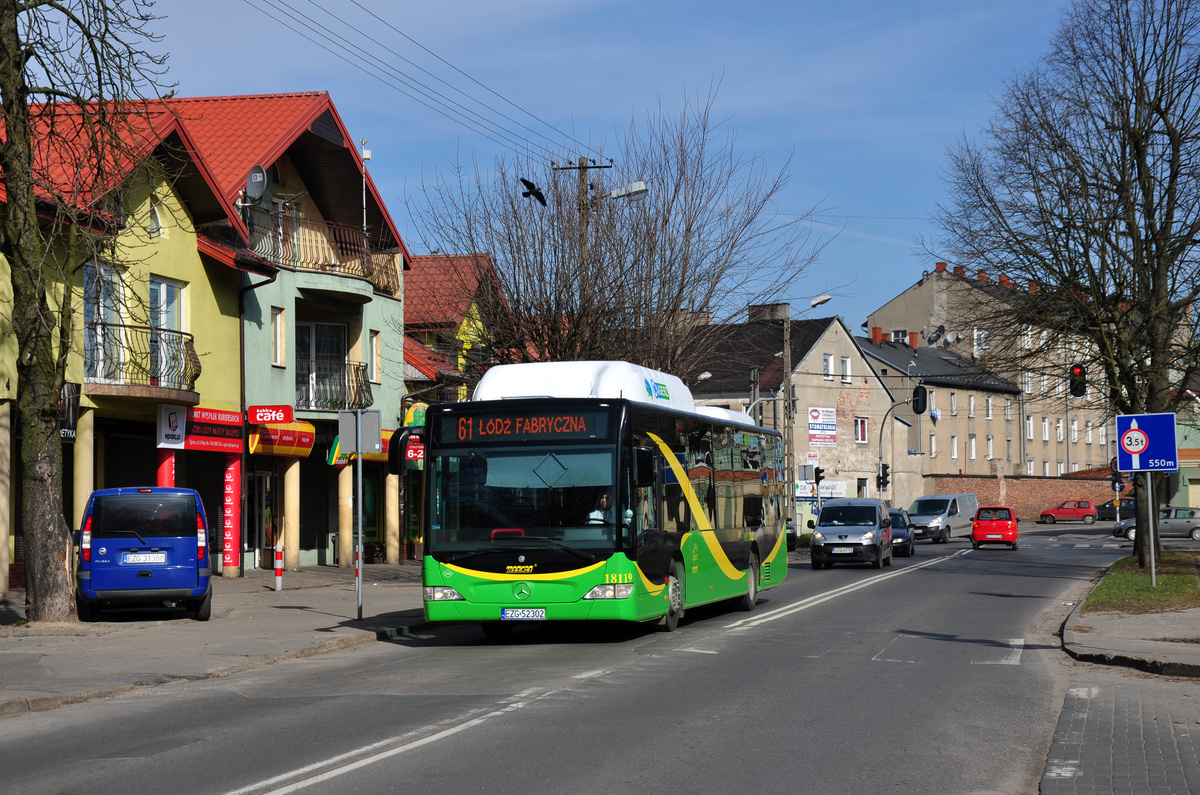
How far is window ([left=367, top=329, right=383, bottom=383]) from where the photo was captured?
34.7 meters

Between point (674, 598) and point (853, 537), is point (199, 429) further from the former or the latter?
point (853, 537)

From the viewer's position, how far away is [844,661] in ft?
43.9

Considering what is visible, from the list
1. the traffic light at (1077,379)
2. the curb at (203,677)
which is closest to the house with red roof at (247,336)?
the curb at (203,677)

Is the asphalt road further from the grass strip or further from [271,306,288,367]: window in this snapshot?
[271,306,288,367]: window

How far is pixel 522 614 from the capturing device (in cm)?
1452

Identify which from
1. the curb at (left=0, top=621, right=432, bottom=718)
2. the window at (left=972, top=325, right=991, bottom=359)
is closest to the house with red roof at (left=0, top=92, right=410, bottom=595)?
the curb at (left=0, top=621, right=432, bottom=718)

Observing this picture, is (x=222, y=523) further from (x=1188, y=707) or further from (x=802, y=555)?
(x=1188, y=707)

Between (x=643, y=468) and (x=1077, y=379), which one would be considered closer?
(x=643, y=468)

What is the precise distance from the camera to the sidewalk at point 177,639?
39.7 ft

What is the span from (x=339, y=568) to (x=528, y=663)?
19.9 m

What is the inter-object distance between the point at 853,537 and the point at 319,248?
15.3 m

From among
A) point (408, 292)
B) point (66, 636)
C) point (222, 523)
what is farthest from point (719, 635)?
point (408, 292)

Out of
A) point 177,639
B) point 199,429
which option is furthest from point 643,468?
point 199,429

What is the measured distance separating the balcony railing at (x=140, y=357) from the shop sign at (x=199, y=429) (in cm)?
52
